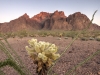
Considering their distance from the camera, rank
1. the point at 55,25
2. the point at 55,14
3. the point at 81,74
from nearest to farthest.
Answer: the point at 81,74, the point at 55,25, the point at 55,14

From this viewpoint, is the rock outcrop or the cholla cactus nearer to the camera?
the cholla cactus

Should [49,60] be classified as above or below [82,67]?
above

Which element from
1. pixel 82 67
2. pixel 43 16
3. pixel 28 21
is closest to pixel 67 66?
pixel 82 67

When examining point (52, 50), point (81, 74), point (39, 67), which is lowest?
point (81, 74)

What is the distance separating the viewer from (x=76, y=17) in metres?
74.2

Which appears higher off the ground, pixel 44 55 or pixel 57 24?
pixel 57 24

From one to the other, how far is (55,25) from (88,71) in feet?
228

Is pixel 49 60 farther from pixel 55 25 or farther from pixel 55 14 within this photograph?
pixel 55 14

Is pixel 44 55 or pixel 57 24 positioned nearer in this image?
pixel 44 55

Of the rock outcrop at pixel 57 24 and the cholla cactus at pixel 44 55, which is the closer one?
the cholla cactus at pixel 44 55

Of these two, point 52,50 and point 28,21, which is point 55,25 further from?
point 52,50

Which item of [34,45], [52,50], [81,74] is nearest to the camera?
[52,50]

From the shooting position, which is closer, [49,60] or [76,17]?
[49,60]

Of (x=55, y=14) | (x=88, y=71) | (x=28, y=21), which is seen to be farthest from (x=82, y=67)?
(x=55, y=14)
